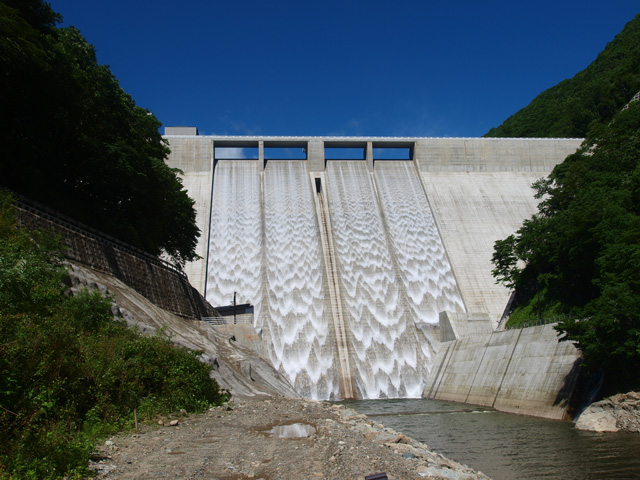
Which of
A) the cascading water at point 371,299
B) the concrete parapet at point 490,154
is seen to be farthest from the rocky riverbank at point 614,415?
the concrete parapet at point 490,154

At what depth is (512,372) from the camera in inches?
878

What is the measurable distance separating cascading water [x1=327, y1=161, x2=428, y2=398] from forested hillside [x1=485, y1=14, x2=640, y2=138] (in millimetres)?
22661

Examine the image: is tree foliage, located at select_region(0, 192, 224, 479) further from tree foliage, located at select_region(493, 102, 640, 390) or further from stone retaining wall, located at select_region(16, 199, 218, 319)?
tree foliage, located at select_region(493, 102, 640, 390)

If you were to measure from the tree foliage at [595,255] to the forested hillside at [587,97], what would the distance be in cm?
1599

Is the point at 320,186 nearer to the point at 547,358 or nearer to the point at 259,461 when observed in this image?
the point at 547,358

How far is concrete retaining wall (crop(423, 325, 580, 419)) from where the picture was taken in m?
18.6

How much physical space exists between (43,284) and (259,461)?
5927 millimetres

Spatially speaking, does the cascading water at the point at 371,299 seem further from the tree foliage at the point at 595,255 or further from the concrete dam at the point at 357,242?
the tree foliage at the point at 595,255

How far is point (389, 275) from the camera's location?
36938mm

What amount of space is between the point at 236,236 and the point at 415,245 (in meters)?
13.3

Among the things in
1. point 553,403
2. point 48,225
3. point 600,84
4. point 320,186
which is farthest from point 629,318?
point 600,84

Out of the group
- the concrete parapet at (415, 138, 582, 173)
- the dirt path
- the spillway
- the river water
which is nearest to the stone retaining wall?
the dirt path

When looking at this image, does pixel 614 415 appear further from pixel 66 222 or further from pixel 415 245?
pixel 415 245

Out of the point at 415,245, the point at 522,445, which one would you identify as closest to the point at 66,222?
the point at 522,445
